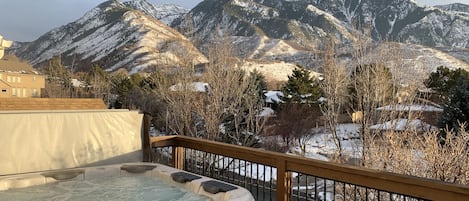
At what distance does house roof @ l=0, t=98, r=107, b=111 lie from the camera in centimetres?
378

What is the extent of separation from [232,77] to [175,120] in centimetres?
245

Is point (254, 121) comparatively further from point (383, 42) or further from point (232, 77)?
point (383, 42)

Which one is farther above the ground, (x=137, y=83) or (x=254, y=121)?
(x=137, y=83)

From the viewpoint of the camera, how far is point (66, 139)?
12.0ft

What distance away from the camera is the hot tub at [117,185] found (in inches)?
121

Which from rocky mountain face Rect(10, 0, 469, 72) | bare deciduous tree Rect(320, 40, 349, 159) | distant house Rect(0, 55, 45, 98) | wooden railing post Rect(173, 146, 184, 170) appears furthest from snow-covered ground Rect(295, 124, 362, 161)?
rocky mountain face Rect(10, 0, 469, 72)

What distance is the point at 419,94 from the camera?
1135cm

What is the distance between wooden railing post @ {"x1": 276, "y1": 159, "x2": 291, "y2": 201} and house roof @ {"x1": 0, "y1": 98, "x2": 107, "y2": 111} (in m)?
2.44

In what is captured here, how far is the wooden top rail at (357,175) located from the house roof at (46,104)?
1.66 m

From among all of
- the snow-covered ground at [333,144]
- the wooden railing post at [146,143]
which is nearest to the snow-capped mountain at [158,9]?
the snow-covered ground at [333,144]

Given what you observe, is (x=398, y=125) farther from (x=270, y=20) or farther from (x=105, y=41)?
(x=270, y=20)

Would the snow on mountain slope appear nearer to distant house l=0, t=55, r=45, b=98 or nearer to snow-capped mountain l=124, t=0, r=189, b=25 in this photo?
distant house l=0, t=55, r=45, b=98

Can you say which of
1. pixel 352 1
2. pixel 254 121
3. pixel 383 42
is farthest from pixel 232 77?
pixel 352 1

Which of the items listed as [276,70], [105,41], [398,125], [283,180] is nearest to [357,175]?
[283,180]
